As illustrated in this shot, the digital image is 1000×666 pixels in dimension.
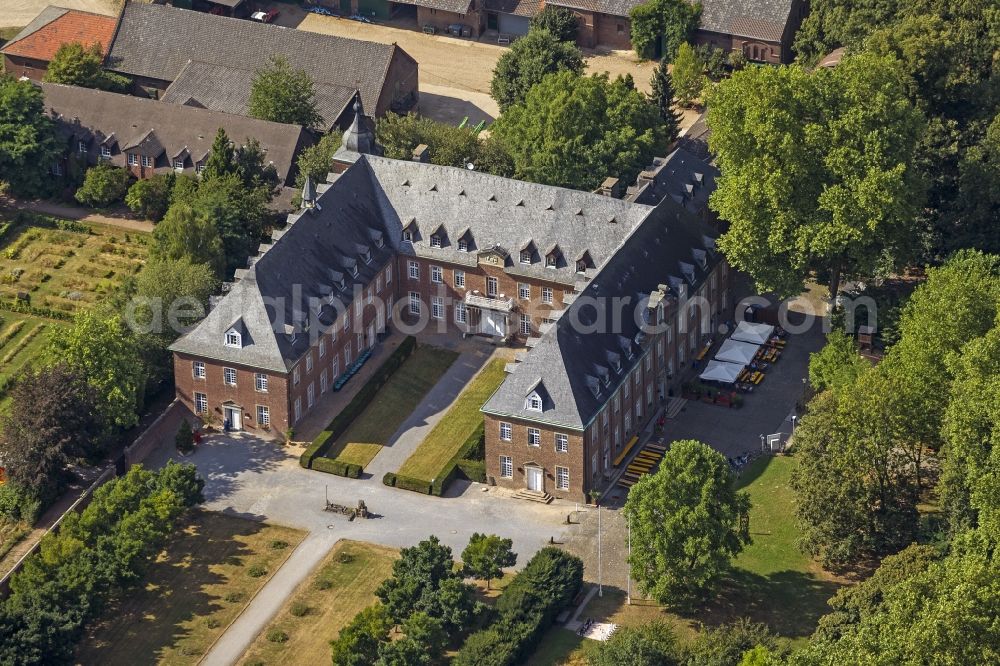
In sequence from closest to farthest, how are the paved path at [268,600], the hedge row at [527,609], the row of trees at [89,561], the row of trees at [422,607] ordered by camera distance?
the row of trees at [422,607] < the hedge row at [527,609] < the row of trees at [89,561] < the paved path at [268,600]

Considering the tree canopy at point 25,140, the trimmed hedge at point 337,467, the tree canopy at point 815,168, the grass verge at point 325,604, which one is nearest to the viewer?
the grass verge at point 325,604

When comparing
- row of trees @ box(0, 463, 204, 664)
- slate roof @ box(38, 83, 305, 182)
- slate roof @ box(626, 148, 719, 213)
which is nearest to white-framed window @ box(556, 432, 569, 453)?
row of trees @ box(0, 463, 204, 664)

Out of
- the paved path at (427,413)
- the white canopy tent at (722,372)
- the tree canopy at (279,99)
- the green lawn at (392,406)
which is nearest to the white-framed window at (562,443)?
the paved path at (427,413)

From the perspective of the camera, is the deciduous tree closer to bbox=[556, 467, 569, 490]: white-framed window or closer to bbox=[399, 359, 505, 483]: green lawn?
bbox=[556, 467, 569, 490]: white-framed window

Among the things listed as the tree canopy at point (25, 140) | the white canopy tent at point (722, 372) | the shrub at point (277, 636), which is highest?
the tree canopy at point (25, 140)

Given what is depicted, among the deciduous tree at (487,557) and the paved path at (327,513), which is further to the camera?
the paved path at (327,513)

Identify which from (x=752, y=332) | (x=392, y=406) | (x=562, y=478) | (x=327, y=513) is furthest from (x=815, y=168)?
(x=327, y=513)

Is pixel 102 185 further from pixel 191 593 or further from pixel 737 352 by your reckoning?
pixel 737 352

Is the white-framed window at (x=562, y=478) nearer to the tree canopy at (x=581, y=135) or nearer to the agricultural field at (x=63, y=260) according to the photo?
the tree canopy at (x=581, y=135)
